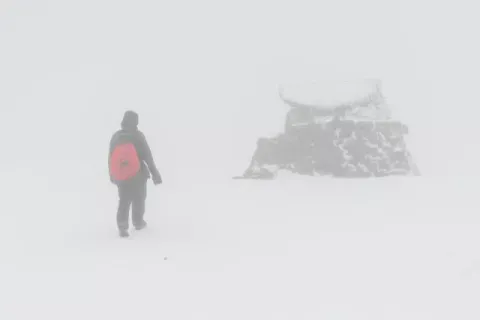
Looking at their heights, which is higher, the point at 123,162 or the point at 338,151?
the point at 123,162

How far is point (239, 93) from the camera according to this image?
12244cm

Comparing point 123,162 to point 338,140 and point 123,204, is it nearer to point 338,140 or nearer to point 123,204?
point 123,204

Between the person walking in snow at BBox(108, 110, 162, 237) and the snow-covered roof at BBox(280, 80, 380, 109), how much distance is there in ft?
30.8

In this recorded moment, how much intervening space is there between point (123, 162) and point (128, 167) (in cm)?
11

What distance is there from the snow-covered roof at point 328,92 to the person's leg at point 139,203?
30.9 ft

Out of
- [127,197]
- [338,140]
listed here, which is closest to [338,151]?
[338,140]

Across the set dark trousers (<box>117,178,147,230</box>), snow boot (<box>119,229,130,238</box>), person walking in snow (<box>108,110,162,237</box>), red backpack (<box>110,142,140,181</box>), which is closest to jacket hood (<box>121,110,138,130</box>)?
person walking in snow (<box>108,110,162,237</box>)

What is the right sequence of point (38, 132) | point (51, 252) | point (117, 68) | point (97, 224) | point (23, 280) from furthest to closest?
point (117, 68) < point (38, 132) < point (97, 224) < point (51, 252) < point (23, 280)

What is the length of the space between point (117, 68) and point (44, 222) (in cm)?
15370

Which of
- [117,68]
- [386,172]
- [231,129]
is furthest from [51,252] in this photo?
[117,68]

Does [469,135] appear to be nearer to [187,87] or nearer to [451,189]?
[451,189]

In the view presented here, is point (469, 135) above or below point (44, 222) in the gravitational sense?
below

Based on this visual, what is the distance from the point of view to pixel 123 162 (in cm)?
831

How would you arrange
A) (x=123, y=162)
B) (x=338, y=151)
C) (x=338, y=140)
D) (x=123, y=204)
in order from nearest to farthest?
(x=123, y=162) → (x=123, y=204) → (x=338, y=151) → (x=338, y=140)
